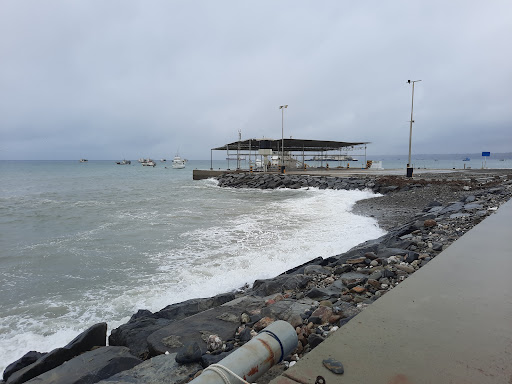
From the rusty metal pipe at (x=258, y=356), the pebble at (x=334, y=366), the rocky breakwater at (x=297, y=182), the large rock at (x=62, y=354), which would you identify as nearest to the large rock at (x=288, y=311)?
the rusty metal pipe at (x=258, y=356)

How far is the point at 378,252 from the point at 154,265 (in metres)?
5.90

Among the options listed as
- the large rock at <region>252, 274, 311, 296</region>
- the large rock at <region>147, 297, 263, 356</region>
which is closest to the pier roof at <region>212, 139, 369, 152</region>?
the large rock at <region>252, 274, 311, 296</region>

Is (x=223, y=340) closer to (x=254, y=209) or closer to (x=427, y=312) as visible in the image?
(x=427, y=312)

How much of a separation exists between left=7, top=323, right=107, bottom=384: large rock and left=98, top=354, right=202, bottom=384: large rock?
1.39 metres

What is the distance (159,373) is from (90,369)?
100 cm

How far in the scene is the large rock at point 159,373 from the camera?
301 cm

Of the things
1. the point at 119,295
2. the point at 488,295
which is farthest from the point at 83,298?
the point at 488,295

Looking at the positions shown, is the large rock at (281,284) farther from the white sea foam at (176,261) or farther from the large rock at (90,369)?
the large rock at (90,369)

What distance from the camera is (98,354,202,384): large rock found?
3010 mm

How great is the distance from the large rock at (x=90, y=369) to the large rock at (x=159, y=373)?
22 cm

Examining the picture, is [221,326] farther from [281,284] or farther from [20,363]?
[20,363]

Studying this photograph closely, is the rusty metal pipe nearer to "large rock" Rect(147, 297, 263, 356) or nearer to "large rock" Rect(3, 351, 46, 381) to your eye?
"large rock" Rect(147, 297, 263, 356)

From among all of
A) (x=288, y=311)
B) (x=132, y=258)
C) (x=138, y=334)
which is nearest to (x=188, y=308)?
(x=138, y=334)

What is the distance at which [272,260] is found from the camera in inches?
344
